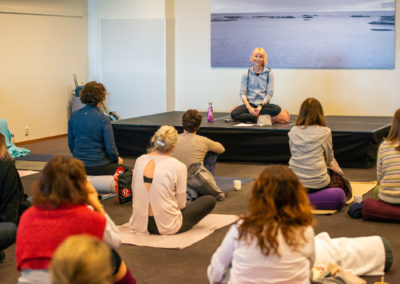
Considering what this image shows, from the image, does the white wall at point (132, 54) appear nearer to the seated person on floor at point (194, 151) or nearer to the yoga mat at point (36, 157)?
the yoga mat at point (36, 157)

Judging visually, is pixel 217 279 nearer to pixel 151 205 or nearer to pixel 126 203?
pixel 151 205

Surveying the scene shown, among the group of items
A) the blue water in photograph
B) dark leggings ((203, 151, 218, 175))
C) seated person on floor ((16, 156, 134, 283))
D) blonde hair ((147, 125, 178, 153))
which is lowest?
dark leggings ((203, 151, 218, 175))

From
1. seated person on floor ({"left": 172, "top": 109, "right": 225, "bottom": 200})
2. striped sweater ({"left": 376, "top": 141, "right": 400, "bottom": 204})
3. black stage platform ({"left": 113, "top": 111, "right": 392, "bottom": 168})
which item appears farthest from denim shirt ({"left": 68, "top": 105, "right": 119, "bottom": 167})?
black stage platform ({"left": 113, "top": 111, "right": 392, "bottom": 168})

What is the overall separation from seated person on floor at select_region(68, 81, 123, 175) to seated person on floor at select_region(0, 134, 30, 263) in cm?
142

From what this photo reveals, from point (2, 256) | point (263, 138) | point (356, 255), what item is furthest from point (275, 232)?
point (263, 138)

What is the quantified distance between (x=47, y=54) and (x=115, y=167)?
4720 millimetres

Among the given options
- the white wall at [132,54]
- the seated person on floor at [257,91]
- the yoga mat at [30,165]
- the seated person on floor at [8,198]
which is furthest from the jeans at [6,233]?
the white wall at [132,54]

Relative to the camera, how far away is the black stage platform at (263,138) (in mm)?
6844

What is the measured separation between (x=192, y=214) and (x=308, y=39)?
592cm

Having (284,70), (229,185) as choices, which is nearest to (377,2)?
(284,70)

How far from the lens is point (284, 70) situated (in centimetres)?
976

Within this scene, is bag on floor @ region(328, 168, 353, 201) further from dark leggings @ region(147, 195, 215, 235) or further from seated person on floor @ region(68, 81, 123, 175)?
seated person on floor @ region(68, 81, 123, 175)

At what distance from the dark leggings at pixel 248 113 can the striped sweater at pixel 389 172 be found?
10.8 feet

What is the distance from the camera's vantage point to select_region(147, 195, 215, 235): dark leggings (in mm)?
4191
